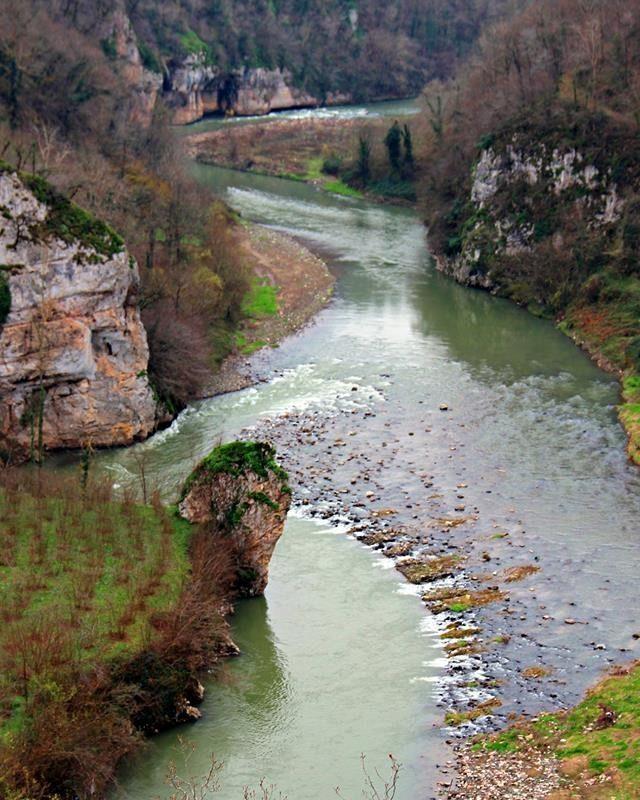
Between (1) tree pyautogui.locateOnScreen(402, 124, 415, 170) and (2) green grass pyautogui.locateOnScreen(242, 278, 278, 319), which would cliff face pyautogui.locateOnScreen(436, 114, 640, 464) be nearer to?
(2) green grass pyautogui.locateOnScreen(242, 278, 278, 319)

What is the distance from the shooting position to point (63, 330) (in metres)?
45.0

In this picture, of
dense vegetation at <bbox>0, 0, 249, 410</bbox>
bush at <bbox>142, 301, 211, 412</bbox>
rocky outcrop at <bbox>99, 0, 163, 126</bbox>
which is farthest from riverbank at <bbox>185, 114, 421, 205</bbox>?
bush at <bbox>142, 301, 211, 412</bbox>

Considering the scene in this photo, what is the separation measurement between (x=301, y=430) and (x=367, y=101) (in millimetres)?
113743

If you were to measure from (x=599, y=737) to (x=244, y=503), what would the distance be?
1238 centimetres

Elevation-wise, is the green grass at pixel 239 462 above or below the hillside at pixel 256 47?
below

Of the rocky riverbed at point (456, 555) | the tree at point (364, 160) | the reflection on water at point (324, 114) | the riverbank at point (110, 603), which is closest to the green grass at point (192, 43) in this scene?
the reflection on water at point (324, 114)

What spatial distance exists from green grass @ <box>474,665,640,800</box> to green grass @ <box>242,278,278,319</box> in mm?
39797

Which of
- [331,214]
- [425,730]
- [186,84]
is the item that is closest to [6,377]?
[425,730]

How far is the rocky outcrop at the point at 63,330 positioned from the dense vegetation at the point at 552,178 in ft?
79.3

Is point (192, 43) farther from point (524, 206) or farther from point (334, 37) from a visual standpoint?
point (524, 206)

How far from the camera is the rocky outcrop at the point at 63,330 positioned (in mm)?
44094

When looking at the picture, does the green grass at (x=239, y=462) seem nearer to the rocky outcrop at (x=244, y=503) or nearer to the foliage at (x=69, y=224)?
the rocky outcrop at (x=244, y=503)

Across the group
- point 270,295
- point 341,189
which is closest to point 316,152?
point 341,189

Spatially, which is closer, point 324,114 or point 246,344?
point 246,344
